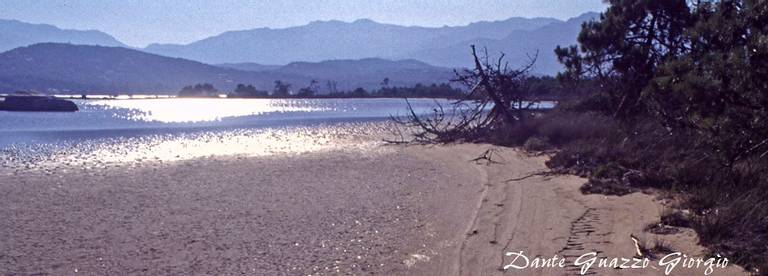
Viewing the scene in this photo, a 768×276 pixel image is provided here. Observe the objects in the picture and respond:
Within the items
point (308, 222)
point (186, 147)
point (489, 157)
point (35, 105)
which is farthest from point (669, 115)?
point (35, 105)

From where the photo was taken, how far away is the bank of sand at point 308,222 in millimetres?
7082

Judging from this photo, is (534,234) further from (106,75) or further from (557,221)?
(106,75)

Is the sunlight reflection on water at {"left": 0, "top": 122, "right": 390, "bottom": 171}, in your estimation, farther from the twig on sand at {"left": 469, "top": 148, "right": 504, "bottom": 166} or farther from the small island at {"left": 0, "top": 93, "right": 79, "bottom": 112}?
the small island at {"left": 0, "top": 93, "right": 79, "bottom": 112}

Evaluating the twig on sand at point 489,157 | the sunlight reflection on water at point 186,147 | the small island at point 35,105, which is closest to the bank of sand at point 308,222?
the twig on sand at point 489,157

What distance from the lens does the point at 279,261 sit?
7.29m

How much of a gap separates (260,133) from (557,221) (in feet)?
71.4

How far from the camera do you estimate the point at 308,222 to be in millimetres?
9367

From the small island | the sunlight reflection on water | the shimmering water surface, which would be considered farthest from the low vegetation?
the small island

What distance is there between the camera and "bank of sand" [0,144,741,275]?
7082 mm

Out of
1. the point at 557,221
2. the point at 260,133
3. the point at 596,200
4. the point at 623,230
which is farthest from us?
the point at 260,133

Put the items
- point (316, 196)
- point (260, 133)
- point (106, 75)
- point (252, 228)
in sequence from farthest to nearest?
point (106, 75) < point (260, 133) < point (316, 196) < point (252, 228)

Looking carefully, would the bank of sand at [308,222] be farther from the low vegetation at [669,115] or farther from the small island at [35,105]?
the small island at [35,105]

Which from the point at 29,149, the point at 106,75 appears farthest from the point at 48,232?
the point at 106,75

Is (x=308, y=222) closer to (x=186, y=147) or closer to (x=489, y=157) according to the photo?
(x=489, y=157)
